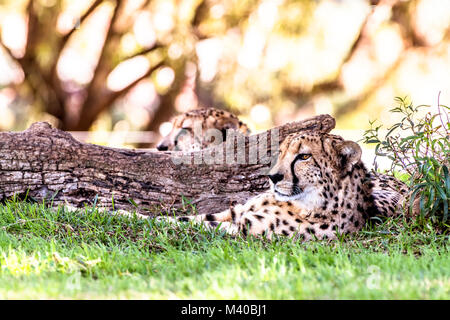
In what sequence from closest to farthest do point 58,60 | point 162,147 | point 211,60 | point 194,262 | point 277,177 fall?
1. point 194,262
2. point 277,177
3. point 162,147
4. point 58,60
5. point 211,60

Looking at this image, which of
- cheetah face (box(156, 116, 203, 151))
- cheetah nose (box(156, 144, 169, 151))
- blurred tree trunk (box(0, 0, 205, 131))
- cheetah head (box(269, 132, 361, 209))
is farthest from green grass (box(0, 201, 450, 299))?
blurred tree trunk (box(0, 0, 205, 131))

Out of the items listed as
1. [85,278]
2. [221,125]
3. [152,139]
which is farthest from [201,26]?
[85,278]

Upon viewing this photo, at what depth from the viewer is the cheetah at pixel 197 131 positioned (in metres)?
5.67

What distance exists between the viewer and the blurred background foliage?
1096 cm

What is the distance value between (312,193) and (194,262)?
3.49 feet

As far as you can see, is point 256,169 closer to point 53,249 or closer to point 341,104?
point 53,249

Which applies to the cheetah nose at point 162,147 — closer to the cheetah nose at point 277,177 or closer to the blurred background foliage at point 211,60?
the cheetah nose at point 277,177

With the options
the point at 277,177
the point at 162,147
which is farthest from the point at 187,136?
the point at 277,177

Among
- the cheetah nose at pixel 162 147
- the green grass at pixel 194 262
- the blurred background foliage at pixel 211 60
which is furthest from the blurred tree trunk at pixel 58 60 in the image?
the green grass at pixel 194 262

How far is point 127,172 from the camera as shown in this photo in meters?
4.85

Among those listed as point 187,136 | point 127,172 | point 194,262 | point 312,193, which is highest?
point 187,136

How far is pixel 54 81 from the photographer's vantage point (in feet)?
36.0

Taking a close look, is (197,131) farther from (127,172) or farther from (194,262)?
(194,262)

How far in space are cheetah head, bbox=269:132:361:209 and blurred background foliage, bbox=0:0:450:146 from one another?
7224mm
